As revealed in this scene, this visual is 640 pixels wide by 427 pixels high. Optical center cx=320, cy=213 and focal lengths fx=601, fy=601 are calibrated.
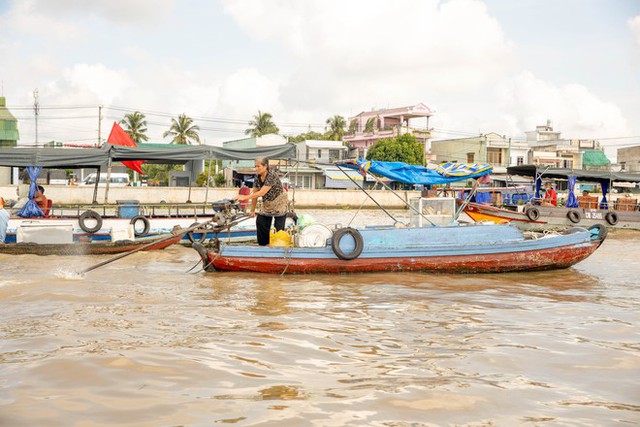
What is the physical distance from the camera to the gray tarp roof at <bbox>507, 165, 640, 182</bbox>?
23.4m

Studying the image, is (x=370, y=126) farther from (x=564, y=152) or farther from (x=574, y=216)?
(x=574, y=216)

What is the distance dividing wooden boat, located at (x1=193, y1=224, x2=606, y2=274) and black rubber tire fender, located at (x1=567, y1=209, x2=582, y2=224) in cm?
1104

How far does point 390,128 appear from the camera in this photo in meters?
58.0

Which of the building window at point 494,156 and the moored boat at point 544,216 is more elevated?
the building window at point 494,156

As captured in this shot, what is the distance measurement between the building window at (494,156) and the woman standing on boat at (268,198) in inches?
1908

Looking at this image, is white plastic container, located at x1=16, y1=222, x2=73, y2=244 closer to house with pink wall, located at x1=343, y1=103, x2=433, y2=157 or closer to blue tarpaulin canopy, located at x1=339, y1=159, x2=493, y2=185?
blue tarpaulin canopy, located at x1=339, y1=159, x2=493, y2=185

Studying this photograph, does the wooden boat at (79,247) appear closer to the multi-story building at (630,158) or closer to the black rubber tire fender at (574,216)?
the black rubber tire fender at (574,216)

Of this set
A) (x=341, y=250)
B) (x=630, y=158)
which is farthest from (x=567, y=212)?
(x=630, y=158)

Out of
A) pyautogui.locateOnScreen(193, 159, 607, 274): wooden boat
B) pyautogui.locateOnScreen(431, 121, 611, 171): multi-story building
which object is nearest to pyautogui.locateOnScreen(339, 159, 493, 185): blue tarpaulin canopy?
pyautogui.locateOnScreen(193, 159, 607, 274): wooden boat

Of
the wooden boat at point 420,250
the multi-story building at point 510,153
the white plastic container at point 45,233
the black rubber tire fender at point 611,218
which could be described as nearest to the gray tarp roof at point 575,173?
the black rubber tire fender at point 611,218

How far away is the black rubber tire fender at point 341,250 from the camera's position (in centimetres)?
1027

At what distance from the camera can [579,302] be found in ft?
28.0

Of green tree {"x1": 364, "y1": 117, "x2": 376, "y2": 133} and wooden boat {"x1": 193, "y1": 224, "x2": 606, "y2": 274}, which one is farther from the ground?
green tree {"x1": 364, "y1": 117, "x2": 376, "y2": 133}

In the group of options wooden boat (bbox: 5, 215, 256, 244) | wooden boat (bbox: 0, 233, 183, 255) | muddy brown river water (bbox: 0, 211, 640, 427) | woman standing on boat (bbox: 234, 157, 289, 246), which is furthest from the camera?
wooden boat (bbox: 5, 215, 256, 244)
